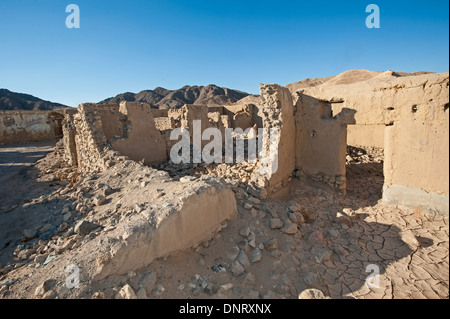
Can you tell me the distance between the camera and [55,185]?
6.10 metres

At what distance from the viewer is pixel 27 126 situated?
1570 cm

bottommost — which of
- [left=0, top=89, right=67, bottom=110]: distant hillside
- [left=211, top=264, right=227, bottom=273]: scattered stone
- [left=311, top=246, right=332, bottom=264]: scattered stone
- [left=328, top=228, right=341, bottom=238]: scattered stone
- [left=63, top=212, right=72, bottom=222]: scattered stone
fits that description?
[left=311, top=246, right=332, bottom=264]: scattered stone

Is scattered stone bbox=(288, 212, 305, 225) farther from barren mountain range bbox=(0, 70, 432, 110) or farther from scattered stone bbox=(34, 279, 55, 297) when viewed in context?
barren mountain range bbox=(0, 70, 432, 110)

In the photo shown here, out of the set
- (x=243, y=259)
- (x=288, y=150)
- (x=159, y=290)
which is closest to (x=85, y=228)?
(x=159, y=290)

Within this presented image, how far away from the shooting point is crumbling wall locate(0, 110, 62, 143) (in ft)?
49.5

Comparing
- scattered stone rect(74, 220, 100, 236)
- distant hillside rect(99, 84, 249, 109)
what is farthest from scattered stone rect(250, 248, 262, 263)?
distant hillside rect(99, 84, 249, 109)

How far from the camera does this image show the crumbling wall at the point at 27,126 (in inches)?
595

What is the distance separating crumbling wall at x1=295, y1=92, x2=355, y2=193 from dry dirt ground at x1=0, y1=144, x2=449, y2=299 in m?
0.68

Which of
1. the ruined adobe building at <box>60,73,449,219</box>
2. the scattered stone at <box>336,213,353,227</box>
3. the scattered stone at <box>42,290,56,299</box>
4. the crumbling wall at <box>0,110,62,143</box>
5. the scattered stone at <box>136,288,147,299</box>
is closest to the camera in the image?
the scattered stone at <box>42,290,56,299</box>

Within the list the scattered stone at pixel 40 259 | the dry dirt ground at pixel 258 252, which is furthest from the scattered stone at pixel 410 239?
the scattered stone at pixel 40 259

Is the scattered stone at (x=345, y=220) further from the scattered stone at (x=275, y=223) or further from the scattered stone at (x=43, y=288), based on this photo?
the scattered stone at (x=43, y=288)
